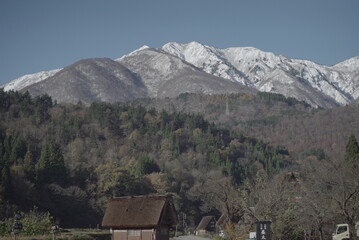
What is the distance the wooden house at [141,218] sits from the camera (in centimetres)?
4816

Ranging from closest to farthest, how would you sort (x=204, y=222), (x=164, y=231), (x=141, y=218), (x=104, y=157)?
(x=141, y=218)
(x=164, y=231)
(x=204, y=222)
(x=104, y=157)

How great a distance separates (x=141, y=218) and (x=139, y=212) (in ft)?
2.03

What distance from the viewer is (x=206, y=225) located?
91562 mm

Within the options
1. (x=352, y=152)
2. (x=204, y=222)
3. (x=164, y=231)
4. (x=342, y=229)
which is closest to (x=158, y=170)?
(x=204, y=222)

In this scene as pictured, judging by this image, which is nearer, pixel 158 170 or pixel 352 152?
pixel 352 152

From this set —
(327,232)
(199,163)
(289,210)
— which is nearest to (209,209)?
(199,163)

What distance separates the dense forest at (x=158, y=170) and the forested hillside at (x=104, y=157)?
0.21 metres

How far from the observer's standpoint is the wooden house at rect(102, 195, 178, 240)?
48.2 metres

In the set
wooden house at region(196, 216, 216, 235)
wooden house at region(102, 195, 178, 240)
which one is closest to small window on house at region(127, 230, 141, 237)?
wooden house at region(102, 195, 178, 240)

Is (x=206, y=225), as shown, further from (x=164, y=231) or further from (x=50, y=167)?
(x=164, y=231)

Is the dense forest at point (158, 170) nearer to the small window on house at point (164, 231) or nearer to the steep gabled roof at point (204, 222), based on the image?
the steep gabled roof at point (204, 222)

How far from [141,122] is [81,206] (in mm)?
70939

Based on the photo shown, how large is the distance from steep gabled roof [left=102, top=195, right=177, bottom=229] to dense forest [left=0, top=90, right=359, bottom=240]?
6.41 metres

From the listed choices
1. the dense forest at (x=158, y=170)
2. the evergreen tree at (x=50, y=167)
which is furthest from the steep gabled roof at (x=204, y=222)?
the evergreen tree at (x=50, y=167)
